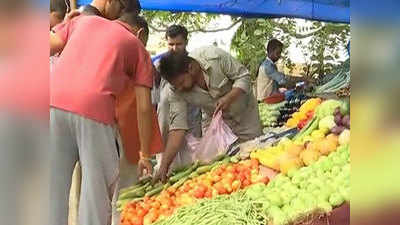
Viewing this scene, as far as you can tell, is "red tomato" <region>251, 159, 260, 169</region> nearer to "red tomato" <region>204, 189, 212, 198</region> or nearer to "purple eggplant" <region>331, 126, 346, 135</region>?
"red tomato" <region>204, 189, 212, 198</region>

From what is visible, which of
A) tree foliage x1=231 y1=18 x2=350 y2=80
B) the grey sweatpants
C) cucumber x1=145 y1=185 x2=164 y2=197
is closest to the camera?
tree foliage x1=231 y1=18 x2=350 y2=80

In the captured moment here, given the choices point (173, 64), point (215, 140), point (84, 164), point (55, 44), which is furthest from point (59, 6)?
point (215, 140)

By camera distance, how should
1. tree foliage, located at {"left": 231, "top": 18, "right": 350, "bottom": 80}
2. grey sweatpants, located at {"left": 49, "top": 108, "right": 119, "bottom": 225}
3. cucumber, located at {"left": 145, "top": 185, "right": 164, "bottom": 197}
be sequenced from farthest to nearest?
cucumber, located at {"left": 145, "top": 185, "right": 164, "bottom": 197}, grey sweatpants, located at {"left": 49, "top": 108, "right": 119, "bottom": 225}, tree foliage, located at {"left": 231, "top": 18, "right": 350, "bottom": 80}

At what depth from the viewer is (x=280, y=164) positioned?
326cm

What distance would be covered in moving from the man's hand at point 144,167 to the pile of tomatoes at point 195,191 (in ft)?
0.42

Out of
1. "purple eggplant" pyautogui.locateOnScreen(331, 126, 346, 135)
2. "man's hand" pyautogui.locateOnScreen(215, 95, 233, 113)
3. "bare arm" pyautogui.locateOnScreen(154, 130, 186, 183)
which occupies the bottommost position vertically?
"bare arm" pyautogui.locateOnScreen(154, 130, 186, 183)

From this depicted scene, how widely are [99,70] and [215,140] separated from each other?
0.61m

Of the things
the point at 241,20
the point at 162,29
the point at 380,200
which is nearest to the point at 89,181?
the point at 162,29

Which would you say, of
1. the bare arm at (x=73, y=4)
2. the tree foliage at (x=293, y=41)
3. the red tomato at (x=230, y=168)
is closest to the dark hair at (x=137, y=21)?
the bare arm at (x=73, y=4)

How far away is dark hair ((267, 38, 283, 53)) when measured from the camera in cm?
320

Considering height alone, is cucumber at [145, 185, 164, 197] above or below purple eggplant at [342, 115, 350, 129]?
below

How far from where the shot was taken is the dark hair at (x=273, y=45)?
→ 3.20 meters

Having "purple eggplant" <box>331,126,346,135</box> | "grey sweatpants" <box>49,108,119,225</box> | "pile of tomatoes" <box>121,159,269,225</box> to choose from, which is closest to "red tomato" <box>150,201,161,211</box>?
"pile of tomatoes" <box>121,159,269,225</box>

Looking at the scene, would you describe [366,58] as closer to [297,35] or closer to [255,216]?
[297,35]
